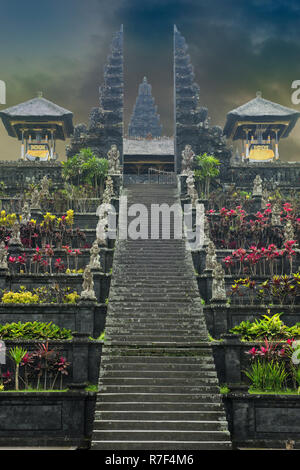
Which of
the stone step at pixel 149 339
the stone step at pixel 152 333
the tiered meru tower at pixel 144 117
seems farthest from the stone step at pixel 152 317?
the tiered meru tower at pixel 144 117

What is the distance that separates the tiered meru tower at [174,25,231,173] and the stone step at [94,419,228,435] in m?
20.2

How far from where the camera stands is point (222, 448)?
32.0 ft

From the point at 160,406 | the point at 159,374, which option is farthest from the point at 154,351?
the point at 160,406

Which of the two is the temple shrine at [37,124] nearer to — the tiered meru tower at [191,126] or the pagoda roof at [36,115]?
the pagoda roof at [36,115]

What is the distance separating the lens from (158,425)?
1020 cm

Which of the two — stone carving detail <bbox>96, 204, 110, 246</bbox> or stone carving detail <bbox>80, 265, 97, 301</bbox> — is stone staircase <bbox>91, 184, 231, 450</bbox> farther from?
stone carving detail <bbox>80, 265, 97, 301</bbox>

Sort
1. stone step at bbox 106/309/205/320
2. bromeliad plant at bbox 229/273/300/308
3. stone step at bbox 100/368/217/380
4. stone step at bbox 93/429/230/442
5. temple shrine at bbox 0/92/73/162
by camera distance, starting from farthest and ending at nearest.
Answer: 1. temple shrine at bbox 0/92/73/162
2. bromeliad plant at bbox 229/273/300/308
3. stone step at bbox 106/309/205/320
4. stone step at bbox 100/368/217/380
5. stone step at bbox 93/429/230/442

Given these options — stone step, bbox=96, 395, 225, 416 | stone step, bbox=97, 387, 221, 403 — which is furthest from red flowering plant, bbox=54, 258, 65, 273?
stone step, bbox=96, 395, 225, 416

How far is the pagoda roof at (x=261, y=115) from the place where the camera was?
3541cm

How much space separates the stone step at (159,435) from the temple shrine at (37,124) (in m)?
27.6

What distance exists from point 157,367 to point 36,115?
89.3ft

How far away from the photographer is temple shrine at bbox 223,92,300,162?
35.6 metres

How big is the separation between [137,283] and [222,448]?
5910 mm

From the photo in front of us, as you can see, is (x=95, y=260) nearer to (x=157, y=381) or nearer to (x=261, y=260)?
(x=157, y=381)
